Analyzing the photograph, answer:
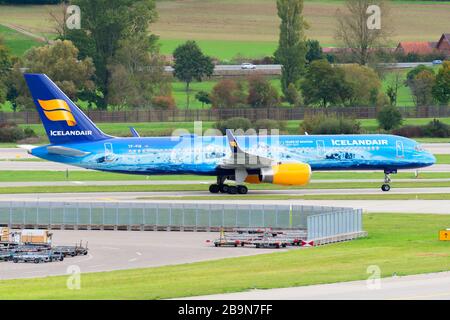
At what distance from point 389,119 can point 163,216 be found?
264 ft

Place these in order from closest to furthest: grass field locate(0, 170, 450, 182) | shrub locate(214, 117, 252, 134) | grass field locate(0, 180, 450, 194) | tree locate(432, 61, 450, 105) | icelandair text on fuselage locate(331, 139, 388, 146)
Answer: icelandair text on fuselage locate(331, 139, 388, 146)
grass field locate(0, 180, 450, 194)
grass field locate(0, 170, 450, 182)
shrub locate(214, 117, 252, 134)
tree locate(432, 61, 450, 105)

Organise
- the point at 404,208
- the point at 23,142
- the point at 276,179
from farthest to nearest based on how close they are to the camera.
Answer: the point at 23,142, the point at 276,179, the point at 404,208

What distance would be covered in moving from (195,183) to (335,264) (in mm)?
43576

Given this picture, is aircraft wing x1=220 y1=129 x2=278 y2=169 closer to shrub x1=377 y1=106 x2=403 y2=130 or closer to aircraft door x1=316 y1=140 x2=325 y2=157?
aircraft door x1=316 y1=140 x2=325 y2=157

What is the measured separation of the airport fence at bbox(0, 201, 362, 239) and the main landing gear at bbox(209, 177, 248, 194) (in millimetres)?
19298

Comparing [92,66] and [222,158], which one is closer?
[222,158]

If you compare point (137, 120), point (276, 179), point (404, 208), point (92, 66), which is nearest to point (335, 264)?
point (404, 208)

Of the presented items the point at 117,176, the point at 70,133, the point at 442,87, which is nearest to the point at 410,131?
the point at 442,87

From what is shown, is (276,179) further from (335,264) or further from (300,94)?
(300,94)

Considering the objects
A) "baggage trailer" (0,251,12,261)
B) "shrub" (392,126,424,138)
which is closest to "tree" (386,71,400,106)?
"shrub" (392,126,424,138)

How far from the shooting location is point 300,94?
169750 mm

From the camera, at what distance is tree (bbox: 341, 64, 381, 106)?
6314 inches
